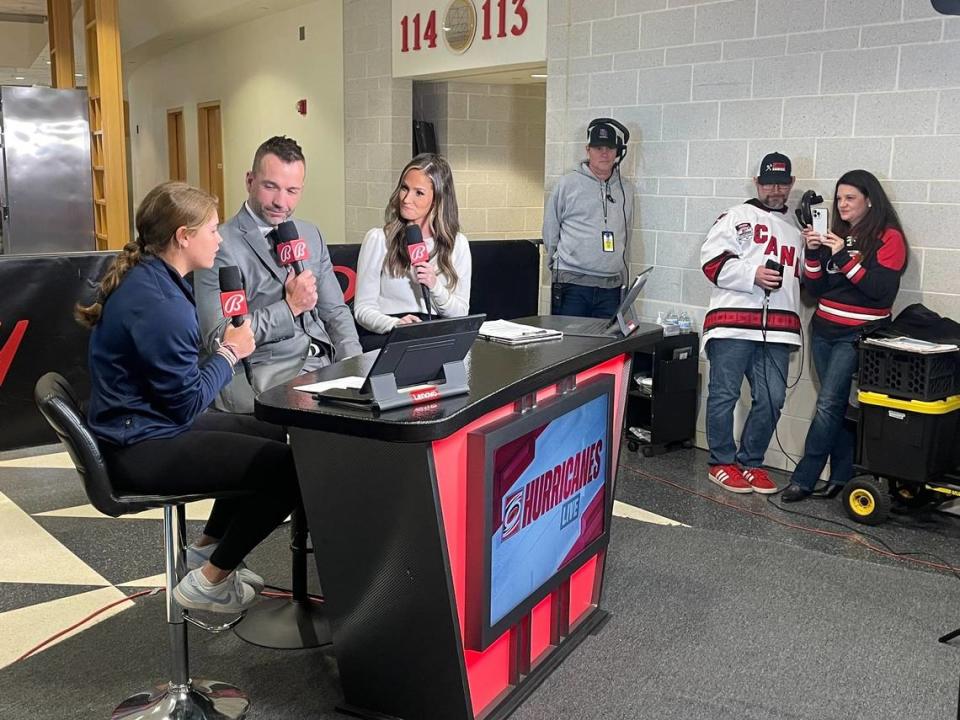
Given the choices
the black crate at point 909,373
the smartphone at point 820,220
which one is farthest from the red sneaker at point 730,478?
the smartphone at point 820,220

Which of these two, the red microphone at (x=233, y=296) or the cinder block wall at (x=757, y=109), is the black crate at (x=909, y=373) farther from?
the red microphone at (x=233, y=296)

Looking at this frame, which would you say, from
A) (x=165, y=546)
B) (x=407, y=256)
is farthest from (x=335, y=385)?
(x=407, y=256)

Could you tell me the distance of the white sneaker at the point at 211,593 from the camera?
2568 millimetres

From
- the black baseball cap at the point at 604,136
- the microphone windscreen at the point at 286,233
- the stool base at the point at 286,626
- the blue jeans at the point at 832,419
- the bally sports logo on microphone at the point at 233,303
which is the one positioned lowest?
the stool base at the point at 286,626

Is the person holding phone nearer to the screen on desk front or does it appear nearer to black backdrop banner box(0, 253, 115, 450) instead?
the screen on desk front

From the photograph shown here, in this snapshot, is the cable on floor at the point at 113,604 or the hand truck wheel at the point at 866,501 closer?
the cable on floor at the point at 113,604

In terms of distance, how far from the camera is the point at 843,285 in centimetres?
473

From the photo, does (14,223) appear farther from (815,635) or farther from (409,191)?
(815,635)

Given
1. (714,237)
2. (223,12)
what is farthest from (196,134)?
(714,237)

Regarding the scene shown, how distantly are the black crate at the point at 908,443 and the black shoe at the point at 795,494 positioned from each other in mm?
417

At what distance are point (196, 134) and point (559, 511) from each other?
10.6m

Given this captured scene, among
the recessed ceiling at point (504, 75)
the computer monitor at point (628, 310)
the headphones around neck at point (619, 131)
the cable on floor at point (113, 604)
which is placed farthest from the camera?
the recessed ceiling at point (504, 75)

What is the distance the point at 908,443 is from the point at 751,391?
3.36ft

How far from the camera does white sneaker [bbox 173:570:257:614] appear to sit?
2568mm
